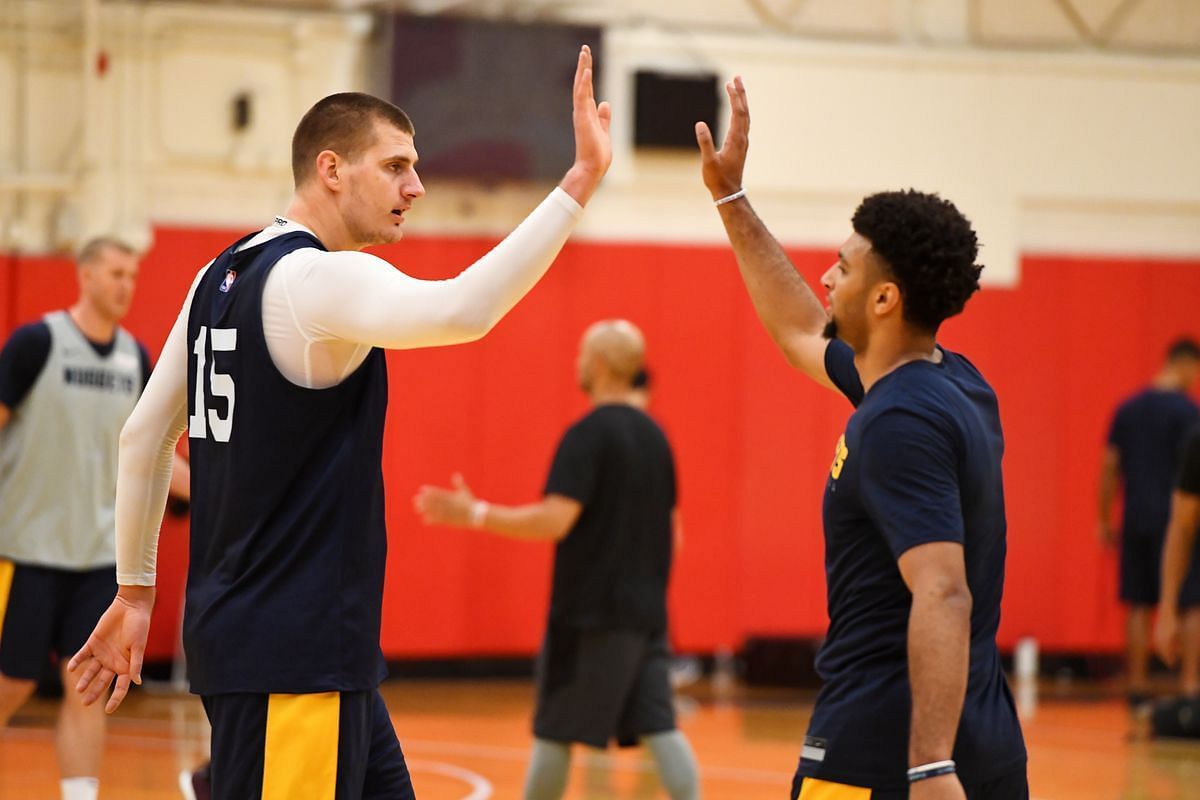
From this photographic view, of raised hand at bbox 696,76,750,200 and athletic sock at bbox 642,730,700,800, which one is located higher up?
raised hand at bbox 696,76,750,200

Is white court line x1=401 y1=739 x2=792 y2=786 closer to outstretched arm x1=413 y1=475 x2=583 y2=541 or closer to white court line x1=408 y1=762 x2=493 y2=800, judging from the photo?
white court line x1=408 y1=762 x2=493 y2=800

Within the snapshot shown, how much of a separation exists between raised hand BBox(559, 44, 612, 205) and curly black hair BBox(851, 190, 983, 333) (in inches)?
21.2

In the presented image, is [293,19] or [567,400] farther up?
[293,19]

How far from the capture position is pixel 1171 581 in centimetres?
859

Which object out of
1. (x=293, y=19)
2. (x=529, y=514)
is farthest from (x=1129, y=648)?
(x=293, y=19)

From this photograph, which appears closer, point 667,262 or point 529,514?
point 529,514

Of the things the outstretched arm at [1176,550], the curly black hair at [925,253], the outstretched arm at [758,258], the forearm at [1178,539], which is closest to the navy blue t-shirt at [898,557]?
the curly black hair at [925,253]

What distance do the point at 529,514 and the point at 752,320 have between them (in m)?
6.42

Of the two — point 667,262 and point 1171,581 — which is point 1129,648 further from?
point 667,262

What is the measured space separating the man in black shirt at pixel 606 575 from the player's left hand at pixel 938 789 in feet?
11.2

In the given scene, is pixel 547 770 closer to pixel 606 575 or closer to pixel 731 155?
pixel 606 575

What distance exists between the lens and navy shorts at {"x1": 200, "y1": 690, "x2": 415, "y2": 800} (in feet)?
10.5

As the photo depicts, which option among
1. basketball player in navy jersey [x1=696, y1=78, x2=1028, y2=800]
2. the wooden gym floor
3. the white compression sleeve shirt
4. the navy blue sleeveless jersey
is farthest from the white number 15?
the wooden gym floor

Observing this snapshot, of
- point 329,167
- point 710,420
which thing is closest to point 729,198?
point 329,167
